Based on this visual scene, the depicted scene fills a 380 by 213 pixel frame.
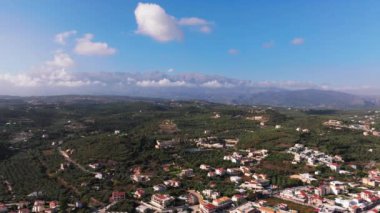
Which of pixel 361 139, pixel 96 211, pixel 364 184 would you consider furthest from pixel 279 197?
pixel 361 139

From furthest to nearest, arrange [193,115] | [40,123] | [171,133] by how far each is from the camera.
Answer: [193,115] < [40,123] < [171,133]

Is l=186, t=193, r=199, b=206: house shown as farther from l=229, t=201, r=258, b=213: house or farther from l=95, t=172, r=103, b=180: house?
l=95, t=172, r=103, b=180: house

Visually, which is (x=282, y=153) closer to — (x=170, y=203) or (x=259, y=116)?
(x=170, y=203)

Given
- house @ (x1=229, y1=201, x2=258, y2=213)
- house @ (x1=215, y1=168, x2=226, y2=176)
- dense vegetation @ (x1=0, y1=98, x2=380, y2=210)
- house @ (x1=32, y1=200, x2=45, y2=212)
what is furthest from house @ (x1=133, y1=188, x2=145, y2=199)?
house @ (x1=215, y1=168, x2=226, y2=176)

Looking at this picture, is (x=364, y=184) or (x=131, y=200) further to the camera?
(x=364, y=184)

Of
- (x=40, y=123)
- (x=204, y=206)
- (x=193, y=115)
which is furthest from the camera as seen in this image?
(x=193, y=115)

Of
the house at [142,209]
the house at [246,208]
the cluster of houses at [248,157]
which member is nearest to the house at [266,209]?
the house at [246,208]
